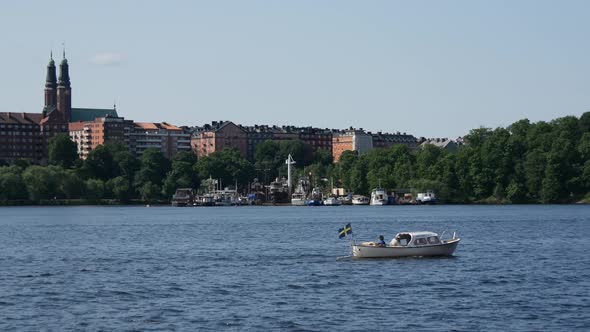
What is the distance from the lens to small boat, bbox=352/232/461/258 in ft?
204

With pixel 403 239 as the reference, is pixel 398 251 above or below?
below

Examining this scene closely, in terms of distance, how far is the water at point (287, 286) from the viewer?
4088 cm

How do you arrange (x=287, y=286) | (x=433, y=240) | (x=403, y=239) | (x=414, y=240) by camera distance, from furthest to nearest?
(x=433, y=240) → (x=403, y=239) → (x=414, y=240) → (x=287, y=286)

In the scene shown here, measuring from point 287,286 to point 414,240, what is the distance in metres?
14.0

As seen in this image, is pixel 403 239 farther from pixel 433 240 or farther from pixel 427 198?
pixel 427 198

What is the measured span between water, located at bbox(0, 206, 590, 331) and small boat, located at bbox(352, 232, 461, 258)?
25.1 inches

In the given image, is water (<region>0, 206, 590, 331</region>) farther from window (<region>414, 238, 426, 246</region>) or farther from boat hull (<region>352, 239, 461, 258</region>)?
window (<region>414, 238, 426, 246</region>)

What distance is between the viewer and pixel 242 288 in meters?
50.5

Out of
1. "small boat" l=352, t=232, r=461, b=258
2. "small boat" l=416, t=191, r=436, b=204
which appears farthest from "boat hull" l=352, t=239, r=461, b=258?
"small boat" l=416, t=191, r=436, b=204

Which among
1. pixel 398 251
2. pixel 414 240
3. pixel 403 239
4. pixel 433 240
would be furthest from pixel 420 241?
pixel 398 251

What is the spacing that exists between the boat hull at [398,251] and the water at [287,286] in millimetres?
597

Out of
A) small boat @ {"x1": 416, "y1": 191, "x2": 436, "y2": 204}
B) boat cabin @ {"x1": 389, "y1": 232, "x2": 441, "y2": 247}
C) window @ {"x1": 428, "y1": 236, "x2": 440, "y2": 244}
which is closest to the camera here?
boat cabin @ {"x1": 389, "y1": 232, "x2": 441, "y2": 247}

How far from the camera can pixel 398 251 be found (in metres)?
62.4

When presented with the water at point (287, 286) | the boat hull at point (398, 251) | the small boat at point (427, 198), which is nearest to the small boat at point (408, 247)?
the boat hull at point (398, 251)
